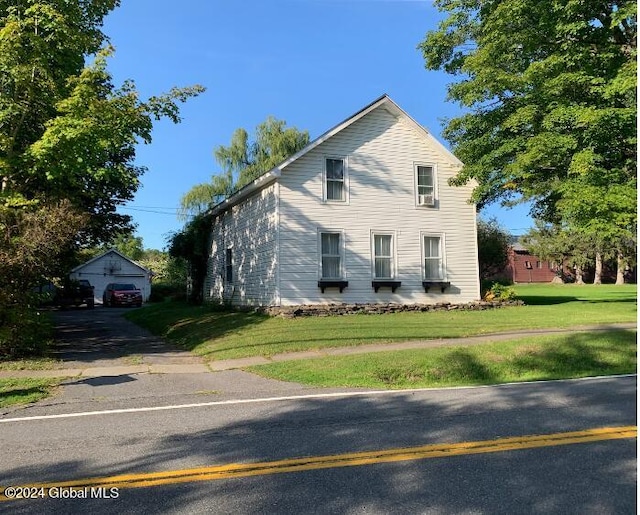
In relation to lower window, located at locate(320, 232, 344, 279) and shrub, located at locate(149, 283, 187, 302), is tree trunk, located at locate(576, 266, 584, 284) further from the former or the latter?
lower window, located at locate(320, 232, 344, 279)

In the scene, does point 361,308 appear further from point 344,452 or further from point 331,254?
point 344,452

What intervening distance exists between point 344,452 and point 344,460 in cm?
24

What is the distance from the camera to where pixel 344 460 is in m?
4.90

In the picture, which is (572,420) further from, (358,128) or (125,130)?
(358,128)

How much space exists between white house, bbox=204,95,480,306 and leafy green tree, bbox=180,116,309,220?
15992 millimetres

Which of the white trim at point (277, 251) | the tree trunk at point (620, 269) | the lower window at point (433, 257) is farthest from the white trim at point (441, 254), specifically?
the tree trunk at point (620, 269)

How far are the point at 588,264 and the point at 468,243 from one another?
44947 mm

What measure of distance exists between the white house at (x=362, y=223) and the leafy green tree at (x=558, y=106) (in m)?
1.91

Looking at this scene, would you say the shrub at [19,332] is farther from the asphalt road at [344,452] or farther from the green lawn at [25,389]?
the asphalt road at [344,452]

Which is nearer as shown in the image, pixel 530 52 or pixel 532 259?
pixel 530 52

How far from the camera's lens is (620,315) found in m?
17.4

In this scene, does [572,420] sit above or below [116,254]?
below

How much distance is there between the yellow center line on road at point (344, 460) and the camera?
442cm

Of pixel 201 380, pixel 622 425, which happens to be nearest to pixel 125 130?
pixel 201 380
